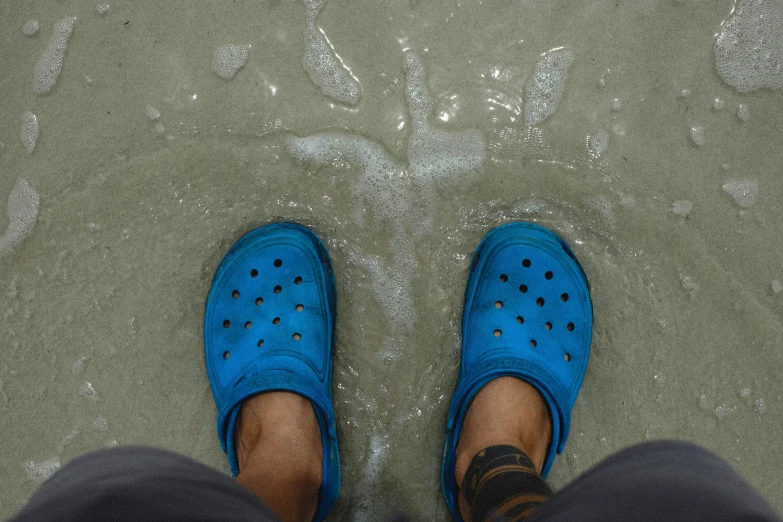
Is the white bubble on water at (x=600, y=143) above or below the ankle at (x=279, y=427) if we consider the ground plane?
above

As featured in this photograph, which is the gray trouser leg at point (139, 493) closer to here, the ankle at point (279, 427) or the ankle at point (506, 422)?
the ankle at point (279, 427)

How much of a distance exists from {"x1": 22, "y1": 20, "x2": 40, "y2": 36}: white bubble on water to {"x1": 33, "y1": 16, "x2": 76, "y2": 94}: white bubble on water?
0.13 feet

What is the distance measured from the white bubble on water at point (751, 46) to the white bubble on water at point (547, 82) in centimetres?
33

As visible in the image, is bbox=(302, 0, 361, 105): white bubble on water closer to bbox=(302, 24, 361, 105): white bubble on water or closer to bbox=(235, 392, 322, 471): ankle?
bbox=(302, 24, 361, 105): white bubble on water

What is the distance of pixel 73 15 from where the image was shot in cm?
124

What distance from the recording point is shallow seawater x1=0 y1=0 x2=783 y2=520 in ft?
3.95

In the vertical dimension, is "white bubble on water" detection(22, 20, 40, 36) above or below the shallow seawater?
above

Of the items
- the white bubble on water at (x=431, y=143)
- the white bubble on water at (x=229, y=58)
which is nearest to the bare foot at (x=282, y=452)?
the white bubble on water at (x=431, y=143)

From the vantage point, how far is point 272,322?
1258 millimetres

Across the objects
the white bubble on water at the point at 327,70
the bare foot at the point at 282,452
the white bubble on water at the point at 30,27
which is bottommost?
the bare foot at the point at 282,452

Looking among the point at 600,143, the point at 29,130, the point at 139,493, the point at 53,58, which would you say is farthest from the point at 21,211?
the point at 600,143

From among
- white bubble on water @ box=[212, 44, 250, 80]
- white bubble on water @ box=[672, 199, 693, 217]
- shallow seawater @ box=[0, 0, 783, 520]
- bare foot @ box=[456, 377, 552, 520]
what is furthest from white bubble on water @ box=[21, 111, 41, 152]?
white bubble on water @ box=[672, 199, 693, 217]

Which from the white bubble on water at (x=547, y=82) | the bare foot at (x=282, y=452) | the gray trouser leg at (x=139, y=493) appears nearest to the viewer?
the gray trouser leg at (x=139, y=493)

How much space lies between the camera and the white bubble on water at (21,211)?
4.10 ft
